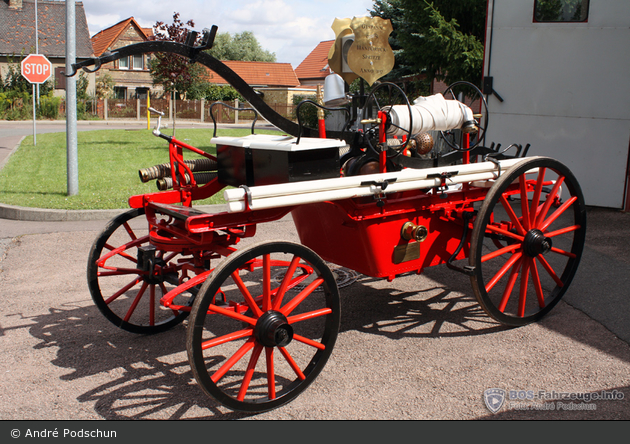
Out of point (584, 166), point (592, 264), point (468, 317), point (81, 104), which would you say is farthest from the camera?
point (81, 104)

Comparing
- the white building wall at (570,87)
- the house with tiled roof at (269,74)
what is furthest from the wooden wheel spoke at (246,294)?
the house with tiled roof at (269,74)

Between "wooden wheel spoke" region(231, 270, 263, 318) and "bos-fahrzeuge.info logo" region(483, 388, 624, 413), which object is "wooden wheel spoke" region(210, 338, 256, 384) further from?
"bos-fahrzeuge.info logo" region(483, 388, 624, 413)

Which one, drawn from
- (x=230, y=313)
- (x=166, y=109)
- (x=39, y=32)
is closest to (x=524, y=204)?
(x=230, y=313)

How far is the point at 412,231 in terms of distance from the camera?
3.48 meters

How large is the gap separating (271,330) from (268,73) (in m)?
51.3

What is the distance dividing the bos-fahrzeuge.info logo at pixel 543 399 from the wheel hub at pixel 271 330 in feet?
3.82

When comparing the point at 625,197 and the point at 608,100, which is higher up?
the point at 608,100

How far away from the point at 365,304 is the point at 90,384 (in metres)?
2.12

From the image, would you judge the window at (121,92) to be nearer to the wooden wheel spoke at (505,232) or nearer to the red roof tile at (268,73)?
the red roof tile at (268,73)

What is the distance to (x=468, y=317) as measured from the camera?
417 cm

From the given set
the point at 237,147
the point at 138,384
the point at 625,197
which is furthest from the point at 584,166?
the point at 138,384

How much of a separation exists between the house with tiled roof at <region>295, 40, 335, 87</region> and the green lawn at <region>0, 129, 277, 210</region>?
3001 centimetres

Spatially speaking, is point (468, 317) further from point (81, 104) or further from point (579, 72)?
point (81, 104)

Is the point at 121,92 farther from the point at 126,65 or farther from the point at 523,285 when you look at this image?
the point at 523,285
